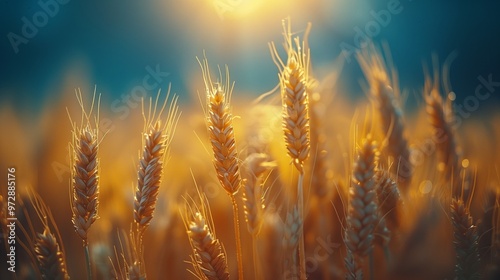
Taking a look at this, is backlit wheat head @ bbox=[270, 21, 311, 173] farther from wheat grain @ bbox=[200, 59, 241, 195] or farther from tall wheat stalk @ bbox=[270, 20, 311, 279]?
wheat grain @ bbox=[200, 59, 241, 195]

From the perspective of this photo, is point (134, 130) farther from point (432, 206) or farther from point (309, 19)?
point (432, 206)

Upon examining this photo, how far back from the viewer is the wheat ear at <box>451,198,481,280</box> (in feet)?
5.16

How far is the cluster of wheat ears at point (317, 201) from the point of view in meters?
1.44

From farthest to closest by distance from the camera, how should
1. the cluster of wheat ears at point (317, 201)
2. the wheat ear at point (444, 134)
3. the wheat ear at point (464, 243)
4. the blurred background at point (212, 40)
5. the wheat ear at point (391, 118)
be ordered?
the blurred background at point (212, 40) → the wheat ear at point (444, 134) → the wheat ear at point (391, 118) → the wheat ear at point (464, 243) → the cluster of wheat ears at point (317, 201)

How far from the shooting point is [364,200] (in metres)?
1.33

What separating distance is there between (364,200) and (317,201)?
0.39 m

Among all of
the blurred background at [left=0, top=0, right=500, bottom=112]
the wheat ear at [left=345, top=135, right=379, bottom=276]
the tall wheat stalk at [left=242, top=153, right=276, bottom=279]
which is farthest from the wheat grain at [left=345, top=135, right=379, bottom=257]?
the blurred background at [left=0, top=0, right=500, bottom=112]

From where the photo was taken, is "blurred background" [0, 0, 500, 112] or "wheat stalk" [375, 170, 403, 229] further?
"blurred background" [0, 0, 500, 112]

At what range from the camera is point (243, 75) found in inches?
84.7

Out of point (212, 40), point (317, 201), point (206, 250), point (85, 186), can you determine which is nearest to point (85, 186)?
point (85, 186)

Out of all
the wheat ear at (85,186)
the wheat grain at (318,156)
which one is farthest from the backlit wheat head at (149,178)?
the wheat grain at (318,156)

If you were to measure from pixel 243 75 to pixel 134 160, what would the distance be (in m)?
0.70

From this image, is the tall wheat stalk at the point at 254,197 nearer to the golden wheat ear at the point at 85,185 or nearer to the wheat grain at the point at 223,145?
the wheat grain at the point at 223,145

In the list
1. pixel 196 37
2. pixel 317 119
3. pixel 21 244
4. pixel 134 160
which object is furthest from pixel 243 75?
pixel 21 244
